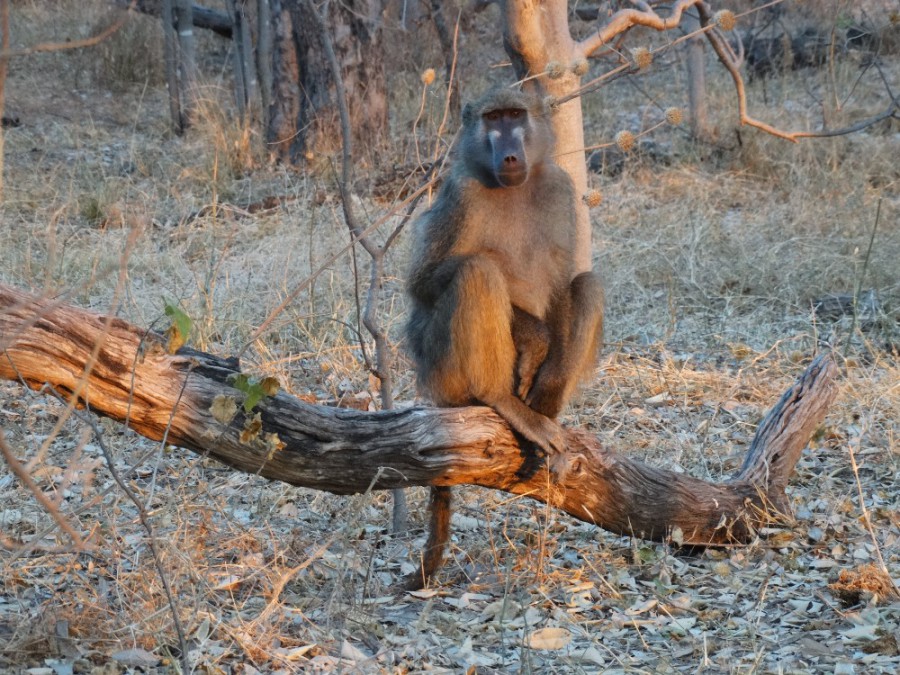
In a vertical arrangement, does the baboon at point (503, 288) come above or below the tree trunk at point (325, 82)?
below

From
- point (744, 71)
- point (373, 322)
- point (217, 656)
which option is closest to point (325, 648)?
point (217, 656)

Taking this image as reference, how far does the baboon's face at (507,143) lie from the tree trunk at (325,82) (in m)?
5.11

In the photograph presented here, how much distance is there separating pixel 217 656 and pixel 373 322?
1333 millimetres

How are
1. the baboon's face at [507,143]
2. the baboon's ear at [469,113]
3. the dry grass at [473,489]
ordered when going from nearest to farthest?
the dry grass at [473,489], the baboon's face at [507,143], the baboon's ear at [469,113]

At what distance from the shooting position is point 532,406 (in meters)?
3.55

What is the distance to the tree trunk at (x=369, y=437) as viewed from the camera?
264cm

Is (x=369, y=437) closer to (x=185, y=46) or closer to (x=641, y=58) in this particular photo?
(x=641, y=58)

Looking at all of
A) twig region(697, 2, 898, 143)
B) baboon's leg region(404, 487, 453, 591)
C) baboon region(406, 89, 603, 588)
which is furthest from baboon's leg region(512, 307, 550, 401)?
twig region(697, 2, 898, 143)

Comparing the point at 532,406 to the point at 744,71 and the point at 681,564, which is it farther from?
the point at 744,71

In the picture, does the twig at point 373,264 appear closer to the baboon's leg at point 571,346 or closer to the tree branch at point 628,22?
the baboon's leg at point 571,346

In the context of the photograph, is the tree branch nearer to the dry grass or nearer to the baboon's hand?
the dry grass

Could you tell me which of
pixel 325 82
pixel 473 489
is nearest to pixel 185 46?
pixel 325 82

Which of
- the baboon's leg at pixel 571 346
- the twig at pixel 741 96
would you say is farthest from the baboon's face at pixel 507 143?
the twig at pixel 741 96

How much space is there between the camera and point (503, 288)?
3.35 meters
